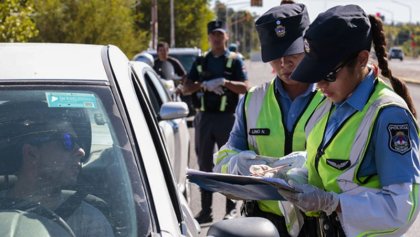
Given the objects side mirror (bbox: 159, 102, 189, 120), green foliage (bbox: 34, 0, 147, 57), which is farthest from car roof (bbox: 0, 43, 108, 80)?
green foliage (bbox: 34, 0, 147, 57)

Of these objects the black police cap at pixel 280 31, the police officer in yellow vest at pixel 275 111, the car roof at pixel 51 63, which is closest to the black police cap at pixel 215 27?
the police officer in yellow vest at pixel 275 111

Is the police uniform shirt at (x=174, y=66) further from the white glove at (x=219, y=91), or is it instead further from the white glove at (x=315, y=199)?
the white glove at (x=315, y=199)

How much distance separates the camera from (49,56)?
10.9ft

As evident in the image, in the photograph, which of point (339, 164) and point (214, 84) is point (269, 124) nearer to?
point (339, 164)

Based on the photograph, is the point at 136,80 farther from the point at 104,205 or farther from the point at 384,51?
the point at 384,51

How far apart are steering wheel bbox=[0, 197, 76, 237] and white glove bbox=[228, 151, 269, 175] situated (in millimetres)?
983

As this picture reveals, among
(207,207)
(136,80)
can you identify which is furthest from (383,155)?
(207,207)

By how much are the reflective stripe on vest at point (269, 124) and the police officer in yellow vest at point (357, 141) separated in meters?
0.69

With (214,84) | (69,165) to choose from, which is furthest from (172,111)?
(69,165)

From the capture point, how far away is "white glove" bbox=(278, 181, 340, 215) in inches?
110

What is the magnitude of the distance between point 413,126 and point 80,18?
1830 cm

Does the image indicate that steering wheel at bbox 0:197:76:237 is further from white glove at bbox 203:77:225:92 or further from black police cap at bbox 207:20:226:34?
black police cap at bbox 207:20:226:34

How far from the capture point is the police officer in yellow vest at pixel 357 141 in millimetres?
2688

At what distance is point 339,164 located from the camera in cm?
281
